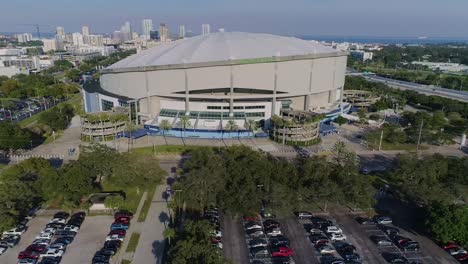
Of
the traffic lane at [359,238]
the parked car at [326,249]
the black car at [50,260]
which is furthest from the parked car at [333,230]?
the black car at [50,260]

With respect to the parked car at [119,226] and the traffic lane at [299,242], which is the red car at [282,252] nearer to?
the traffic lane at [299,242]

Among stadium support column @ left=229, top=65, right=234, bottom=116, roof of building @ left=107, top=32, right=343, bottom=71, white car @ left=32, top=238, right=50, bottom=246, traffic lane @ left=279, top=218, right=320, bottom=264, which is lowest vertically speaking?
traffic lane @ left=279, top=218, right=320, bottom=264

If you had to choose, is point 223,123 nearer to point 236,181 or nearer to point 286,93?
point 286,93

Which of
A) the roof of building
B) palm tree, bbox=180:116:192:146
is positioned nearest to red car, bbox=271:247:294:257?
palm tree, bbox=180:116:192:146

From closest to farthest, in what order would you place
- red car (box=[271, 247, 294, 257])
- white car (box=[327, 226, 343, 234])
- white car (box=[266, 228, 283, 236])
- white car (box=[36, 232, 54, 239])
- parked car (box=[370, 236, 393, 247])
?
red car (box=[271, 247, 294, 257]) < white car (box=[36, 232, 54, 239]) < parked car (box=[370, 236, 393, 247]) < white car (box=[266, 228, 283, 236]) < white car (box=[327, 226, 343, 234])

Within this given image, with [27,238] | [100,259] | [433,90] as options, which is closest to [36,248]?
[27,238]

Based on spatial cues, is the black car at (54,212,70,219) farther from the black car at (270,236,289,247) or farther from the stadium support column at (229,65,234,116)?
the stadium support column at (229,65,234,116)

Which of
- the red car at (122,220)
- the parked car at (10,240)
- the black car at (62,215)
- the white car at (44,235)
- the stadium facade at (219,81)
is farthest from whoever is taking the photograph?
the stadium facade at (219,81)
